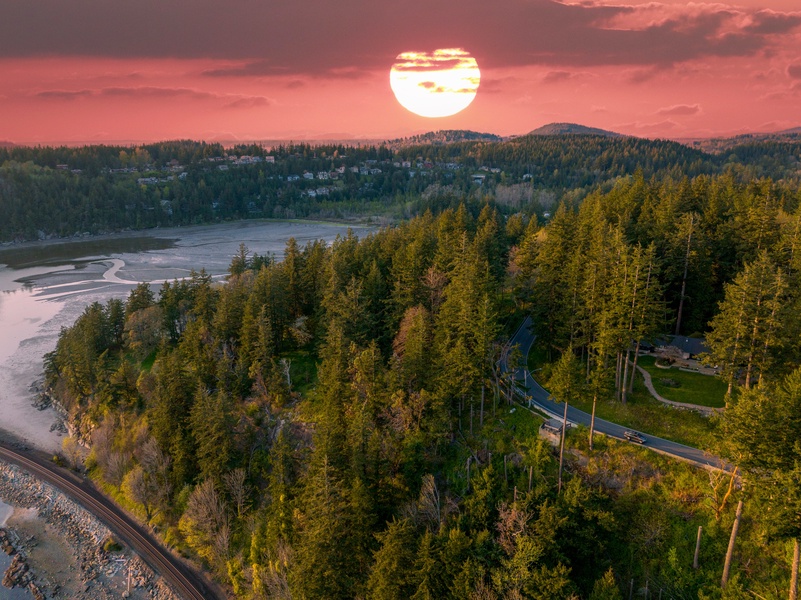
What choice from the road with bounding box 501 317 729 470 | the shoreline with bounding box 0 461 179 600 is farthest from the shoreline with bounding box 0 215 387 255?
the road with bounding box 501 317 729 470

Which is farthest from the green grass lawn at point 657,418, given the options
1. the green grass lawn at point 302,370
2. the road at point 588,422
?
A: the green grass lawn at point 302,370

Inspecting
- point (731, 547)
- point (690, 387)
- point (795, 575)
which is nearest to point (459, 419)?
point (690, 387)

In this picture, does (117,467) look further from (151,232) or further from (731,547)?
(151,232)

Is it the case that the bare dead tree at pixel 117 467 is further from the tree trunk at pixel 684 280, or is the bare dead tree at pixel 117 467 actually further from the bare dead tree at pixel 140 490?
the tree trunk at pixel 684 280

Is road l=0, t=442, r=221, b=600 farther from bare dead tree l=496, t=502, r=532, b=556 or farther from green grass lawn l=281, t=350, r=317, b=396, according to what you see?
bare dead tree l=496, t=502, r=532, b=556

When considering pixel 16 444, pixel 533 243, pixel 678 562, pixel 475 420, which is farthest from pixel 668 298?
pixel 16 444

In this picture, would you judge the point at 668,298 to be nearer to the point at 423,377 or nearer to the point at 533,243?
the point at 533,243
